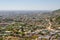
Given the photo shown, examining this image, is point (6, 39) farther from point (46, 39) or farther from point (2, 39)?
point (46, 39)

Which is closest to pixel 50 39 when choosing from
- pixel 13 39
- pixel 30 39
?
pixel 30 39

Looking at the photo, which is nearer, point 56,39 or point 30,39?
point 56,39

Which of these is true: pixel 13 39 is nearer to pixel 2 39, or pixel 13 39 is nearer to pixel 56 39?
pixel 2 39

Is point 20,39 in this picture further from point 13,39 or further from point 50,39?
point 50,39

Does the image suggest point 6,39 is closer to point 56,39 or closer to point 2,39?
point 2,39

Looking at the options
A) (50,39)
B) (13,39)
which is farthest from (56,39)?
(13,39)

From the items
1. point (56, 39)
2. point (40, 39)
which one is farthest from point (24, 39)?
point (56, 39)
